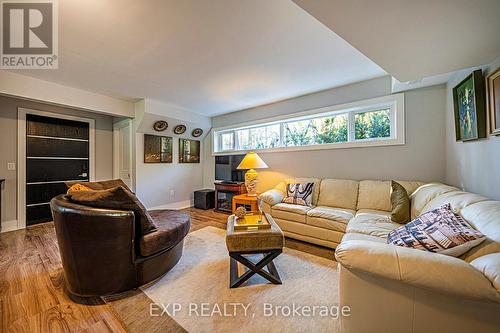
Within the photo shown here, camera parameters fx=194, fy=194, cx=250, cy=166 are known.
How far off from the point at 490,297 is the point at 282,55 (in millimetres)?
2482

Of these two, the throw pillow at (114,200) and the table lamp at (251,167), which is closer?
the throw pillow at (114,200)

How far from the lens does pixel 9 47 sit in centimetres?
217

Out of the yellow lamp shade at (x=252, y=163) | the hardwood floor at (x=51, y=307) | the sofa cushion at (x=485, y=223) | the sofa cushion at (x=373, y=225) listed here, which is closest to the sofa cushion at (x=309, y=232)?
the hardwood floor at (x=51, y=307)

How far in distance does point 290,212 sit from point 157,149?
3.47 metres

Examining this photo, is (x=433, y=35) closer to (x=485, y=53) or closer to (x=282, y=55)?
(x=485, y=53)

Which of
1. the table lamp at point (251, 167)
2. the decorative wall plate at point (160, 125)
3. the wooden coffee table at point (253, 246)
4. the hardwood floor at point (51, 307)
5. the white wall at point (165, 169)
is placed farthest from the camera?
the decorative wall plate at point (160, 125)

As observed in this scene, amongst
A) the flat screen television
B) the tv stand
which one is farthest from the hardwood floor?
the flat screen television

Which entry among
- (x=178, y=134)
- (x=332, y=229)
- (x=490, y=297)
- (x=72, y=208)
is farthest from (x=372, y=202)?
(x=178, y=134)

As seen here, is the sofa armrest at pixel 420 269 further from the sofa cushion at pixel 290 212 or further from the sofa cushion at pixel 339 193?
the sofa cushion at pixel 339 193

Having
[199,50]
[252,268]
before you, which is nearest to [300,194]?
[252,268]

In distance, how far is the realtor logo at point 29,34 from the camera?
1.65m

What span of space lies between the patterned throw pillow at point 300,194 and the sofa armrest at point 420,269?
1926mm

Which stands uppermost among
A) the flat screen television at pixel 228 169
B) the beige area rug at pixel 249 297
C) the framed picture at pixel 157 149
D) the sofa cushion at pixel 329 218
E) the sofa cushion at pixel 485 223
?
the framed picture at pixel 157 149

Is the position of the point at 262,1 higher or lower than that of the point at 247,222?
higher
